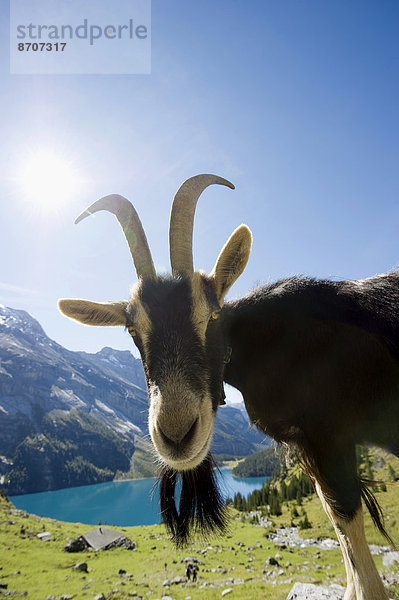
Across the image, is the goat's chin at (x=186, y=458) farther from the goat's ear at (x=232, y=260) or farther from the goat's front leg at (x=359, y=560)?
the goat's front leg at (x=359, y=560)

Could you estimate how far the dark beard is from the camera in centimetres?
420

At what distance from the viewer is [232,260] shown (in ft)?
11.6

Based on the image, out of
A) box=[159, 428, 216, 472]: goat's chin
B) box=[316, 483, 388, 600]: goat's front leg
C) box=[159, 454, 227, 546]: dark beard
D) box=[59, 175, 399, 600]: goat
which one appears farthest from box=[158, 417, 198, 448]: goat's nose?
box=[316, 483, 388, 600]: goat's front leg

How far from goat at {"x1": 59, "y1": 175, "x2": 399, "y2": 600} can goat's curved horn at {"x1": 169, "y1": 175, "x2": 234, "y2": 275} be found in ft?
0.06

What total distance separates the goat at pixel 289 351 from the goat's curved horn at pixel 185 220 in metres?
0.02

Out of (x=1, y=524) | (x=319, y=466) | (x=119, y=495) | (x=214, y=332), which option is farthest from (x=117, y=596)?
(x=119, y=495)

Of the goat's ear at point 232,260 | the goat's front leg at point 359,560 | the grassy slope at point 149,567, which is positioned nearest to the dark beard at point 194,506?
the goat's front leg at point 359,560

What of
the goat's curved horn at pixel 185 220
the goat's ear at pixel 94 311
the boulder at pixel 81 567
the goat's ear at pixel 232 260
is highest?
the goat's curved horn at pixel 185 220

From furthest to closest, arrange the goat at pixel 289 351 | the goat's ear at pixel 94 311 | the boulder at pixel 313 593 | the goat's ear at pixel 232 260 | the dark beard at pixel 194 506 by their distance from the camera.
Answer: the boulder at pixel 313 593, the dark beard at pixel 194 506, the goat's ear at pixel 94 311, the goat's ear at pixel 232 260, the goat at pixel 289 351

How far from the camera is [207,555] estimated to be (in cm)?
2441

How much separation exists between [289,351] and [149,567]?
27.2 metres

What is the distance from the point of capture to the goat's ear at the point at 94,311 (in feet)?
11.9

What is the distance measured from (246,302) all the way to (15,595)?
2253cm

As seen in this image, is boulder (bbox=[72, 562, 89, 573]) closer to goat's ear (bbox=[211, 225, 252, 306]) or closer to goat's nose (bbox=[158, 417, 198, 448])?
goat's nose (bbox=[158, 417, 198, 448])
